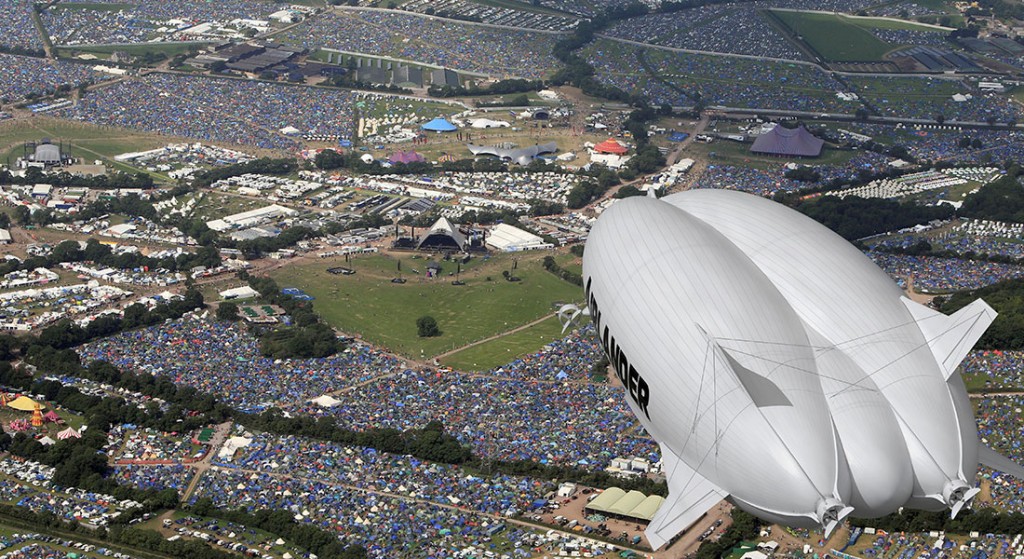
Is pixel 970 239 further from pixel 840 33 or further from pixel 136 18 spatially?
pixel 136 18

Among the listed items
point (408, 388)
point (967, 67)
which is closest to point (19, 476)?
point (408, 388)

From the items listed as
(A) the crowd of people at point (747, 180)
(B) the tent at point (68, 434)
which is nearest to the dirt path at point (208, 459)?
(B) the tent at point (68, 434)

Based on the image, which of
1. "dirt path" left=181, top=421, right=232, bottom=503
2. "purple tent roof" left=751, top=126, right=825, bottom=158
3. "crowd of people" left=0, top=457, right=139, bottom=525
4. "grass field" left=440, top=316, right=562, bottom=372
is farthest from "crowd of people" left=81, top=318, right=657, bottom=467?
"purple tent roof" left=751, top=126, right=825, bottom=158

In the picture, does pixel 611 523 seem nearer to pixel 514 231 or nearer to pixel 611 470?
pixel 611 470

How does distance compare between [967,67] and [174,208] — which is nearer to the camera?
[174,208]

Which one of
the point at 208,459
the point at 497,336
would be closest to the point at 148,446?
the point at 208,459

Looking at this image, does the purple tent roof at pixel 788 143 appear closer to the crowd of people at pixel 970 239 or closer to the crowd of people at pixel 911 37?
the crowd of people at pixel 970 239

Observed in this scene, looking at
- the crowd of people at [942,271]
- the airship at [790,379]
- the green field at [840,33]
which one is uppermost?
the airship at [790,379]
